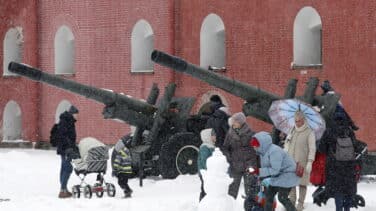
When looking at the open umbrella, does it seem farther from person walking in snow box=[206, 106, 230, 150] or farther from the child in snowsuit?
the child in snowsuit

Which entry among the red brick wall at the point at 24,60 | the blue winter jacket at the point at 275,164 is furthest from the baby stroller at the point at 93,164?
the red brick wall at the point at 24,60

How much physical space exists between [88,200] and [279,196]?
509 centimetres

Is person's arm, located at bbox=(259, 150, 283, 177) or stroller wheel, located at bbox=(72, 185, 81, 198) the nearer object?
person's arm, located at bbox=(259, 150, 283, 177)

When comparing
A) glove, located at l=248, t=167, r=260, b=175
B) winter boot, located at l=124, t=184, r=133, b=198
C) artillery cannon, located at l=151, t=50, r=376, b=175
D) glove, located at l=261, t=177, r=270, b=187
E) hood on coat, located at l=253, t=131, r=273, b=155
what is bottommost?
winter boot, located at l=124, t=184, r=133, b=198

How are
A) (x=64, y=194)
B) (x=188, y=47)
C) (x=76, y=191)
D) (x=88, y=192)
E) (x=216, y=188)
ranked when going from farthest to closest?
1. (x=188, y=47)
2. (x=64, y=194)
3. (x=76, y=191)
4. (x=88, y=192)
5. (x=216, y=188)

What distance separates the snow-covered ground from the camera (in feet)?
49.5

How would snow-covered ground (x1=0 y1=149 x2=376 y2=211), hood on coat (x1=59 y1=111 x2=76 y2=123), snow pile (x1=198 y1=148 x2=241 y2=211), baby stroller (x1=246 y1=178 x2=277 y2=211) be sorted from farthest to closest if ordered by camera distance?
hood on coat (x1=59 y1=111 x2=76 y2=123) → snow-covered ground (x1=0 y1=149 x2=376 y2=211) → baby stroller (x1=246 y1=178 x2=277 y2=211) → snow pile (x1=198 y1=148 x2=241 y2=211)

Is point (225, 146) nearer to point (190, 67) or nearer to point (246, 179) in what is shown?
point (246, 179)

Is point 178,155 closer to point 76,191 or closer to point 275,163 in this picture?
point 76,191

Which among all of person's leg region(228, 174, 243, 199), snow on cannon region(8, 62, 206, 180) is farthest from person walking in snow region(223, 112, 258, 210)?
snow on cannon region(8, 62, 206, 180)

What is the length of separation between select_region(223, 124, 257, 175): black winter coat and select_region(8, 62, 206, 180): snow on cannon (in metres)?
5.92

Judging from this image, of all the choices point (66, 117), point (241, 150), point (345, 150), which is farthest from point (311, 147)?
point (66, 117)

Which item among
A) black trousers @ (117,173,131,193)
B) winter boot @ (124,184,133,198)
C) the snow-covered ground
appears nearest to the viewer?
the snow-covered ground

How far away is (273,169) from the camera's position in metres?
11.8
